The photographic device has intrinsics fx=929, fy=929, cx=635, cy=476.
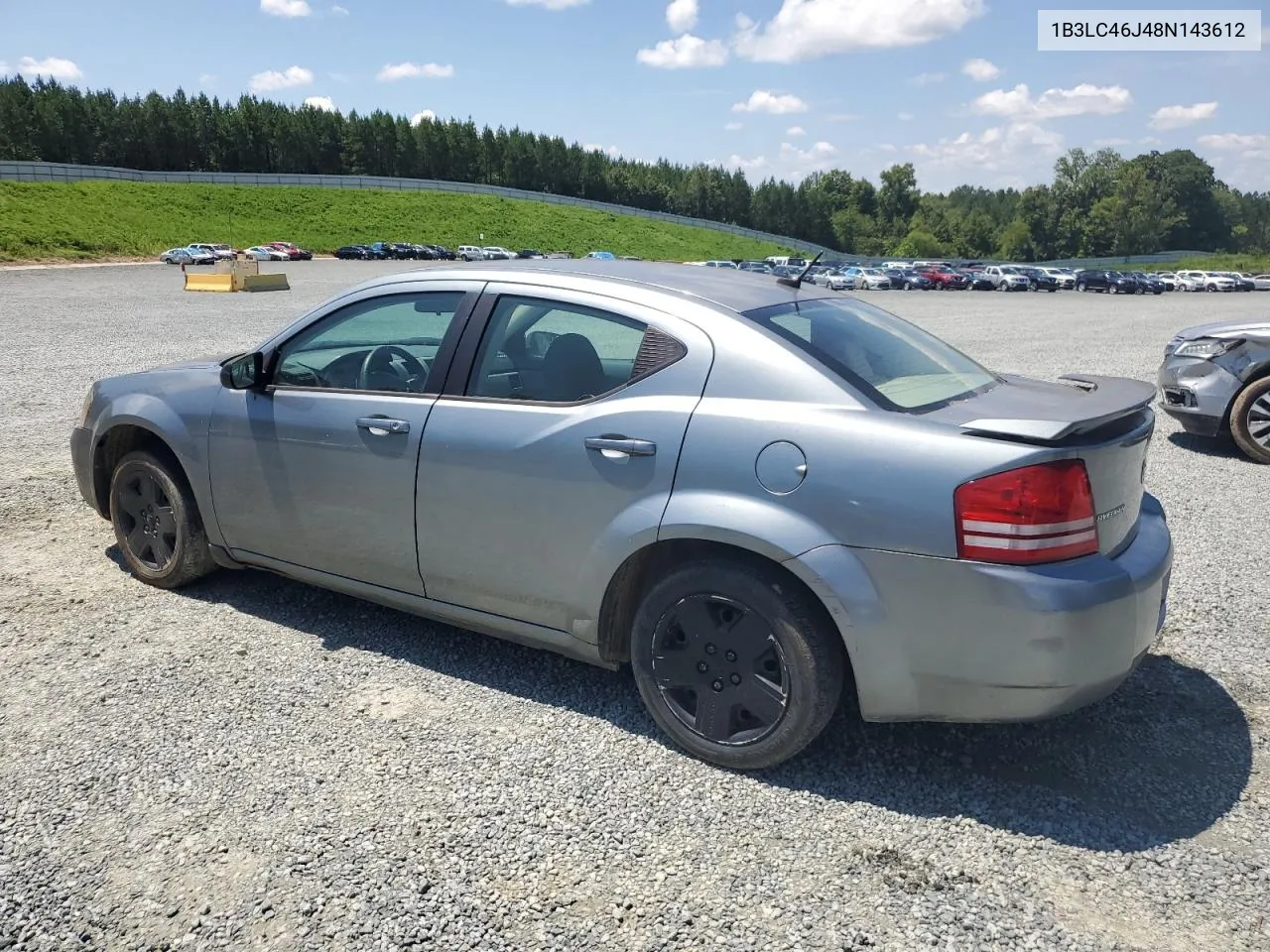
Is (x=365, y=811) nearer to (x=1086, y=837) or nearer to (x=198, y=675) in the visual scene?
(x=198, y=675)

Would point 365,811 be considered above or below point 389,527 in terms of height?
below

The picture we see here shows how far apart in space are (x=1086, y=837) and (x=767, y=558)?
1.27 metres

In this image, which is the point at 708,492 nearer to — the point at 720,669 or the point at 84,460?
the point at 720,669

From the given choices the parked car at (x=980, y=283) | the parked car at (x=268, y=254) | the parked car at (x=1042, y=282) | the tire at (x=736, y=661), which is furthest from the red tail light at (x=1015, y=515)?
Result: the parked car at (x=268, y=254)

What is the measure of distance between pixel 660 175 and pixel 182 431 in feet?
403

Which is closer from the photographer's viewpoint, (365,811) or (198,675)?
(365,811)

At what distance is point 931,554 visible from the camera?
2.70 m

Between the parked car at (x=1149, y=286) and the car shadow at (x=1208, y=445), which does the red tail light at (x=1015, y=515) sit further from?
the parked car at (x=1149, y=286)

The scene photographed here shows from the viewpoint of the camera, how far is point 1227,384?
795 centimetres

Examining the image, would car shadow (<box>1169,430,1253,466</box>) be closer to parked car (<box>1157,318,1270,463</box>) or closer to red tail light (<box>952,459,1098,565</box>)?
parked car (<box>1157,318,1270,463</box>)

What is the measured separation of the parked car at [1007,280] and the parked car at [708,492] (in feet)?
188

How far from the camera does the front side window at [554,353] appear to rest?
133 inches

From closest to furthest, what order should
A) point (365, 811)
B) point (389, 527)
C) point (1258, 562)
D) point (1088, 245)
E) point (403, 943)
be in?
point (403, 943) → point (365, 811) → point (389, 527) → point (1258, 562) → point (1088, 245)

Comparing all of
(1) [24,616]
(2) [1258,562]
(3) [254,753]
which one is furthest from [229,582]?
(2) [1258,562]
